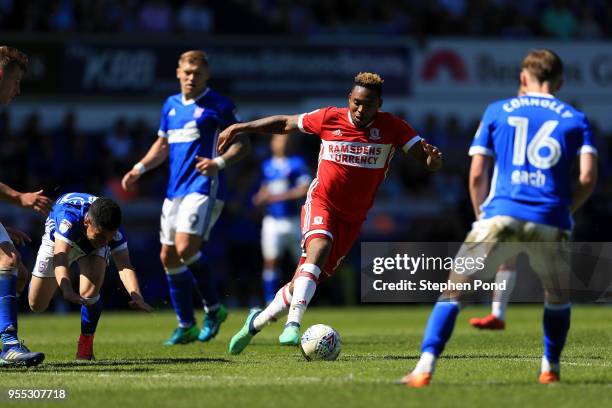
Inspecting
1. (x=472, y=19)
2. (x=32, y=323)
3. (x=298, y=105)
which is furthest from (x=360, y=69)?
(x=32, y=323)

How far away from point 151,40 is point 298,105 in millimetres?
3544

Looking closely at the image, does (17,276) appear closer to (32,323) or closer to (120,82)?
(32,323)

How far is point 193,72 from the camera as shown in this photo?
42.7 feet

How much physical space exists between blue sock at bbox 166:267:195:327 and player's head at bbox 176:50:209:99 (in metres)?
1.96

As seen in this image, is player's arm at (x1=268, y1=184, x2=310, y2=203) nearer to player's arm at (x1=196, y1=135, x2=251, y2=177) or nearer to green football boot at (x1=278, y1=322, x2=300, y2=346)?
player's arm at (x1=196, y1=135, x2=251, y2=177)

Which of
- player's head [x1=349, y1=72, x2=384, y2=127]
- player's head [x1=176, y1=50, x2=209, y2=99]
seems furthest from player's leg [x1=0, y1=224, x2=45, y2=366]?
player's head [x1=176, y1=50, x2=209, y2=99]

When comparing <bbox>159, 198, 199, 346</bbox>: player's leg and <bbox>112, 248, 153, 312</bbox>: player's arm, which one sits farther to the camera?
<bbox>159, 198, 199, 346</bbox>: player's leg

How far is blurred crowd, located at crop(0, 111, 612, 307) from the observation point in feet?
70.7

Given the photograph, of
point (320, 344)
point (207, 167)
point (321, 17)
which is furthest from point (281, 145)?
point (321, 17)

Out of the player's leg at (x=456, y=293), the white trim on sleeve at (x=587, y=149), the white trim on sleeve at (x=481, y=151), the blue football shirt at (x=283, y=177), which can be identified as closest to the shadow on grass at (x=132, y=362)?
the player's leg at (x=456, y=293)

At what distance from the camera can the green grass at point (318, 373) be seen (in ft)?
24.5

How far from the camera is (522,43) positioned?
27.5m

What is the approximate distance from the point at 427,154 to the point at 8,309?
3.74 metres

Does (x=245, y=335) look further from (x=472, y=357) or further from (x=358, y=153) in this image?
(x=472, y=357)
